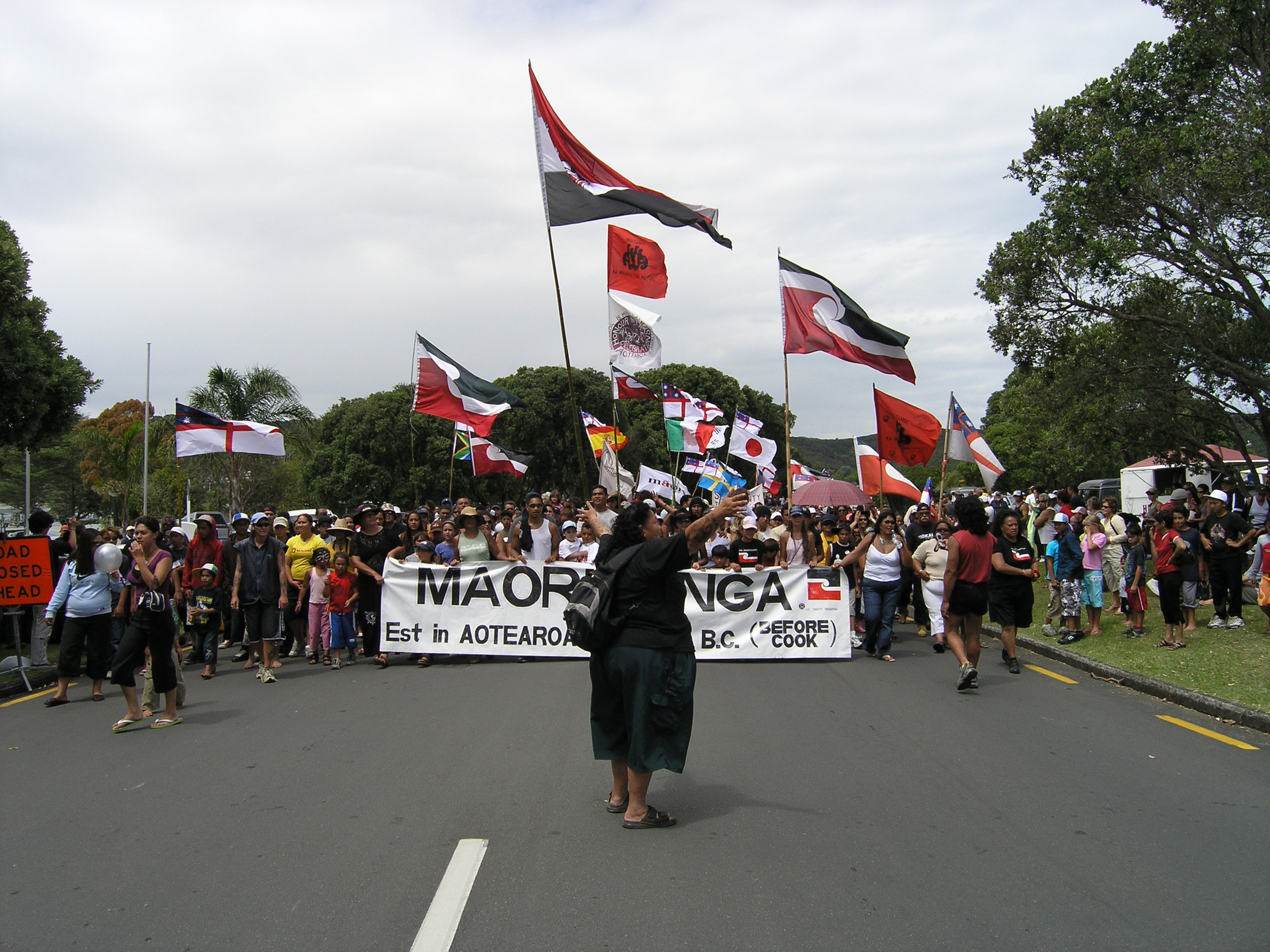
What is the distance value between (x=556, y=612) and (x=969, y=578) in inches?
181

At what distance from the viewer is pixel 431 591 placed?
11523mm

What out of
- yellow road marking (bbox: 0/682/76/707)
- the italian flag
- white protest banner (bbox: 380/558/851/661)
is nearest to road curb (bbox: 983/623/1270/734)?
white protest banner (bbox: 380/558/851/661)

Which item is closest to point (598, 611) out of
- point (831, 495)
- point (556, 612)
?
point (556, 612)

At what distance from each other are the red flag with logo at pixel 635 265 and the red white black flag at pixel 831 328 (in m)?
2.17

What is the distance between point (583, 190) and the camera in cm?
1138

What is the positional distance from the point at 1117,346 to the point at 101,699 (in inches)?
812

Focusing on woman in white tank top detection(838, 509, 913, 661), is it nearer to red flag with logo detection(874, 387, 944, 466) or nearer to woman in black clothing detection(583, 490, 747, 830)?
red flag with logo detection(874, 387, 944, 466)

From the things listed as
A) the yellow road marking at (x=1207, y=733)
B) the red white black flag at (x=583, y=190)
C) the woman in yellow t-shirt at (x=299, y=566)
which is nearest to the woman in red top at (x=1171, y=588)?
the yellow road marking at (x=1207, y=733)

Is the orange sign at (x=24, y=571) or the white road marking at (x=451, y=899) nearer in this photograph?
the white road marking at (x=451, y=899)

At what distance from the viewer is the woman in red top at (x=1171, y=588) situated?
1093 centimetres

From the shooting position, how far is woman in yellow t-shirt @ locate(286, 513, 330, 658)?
11641 mm

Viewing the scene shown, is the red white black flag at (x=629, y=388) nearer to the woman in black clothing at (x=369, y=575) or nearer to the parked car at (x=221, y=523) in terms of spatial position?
the woman in black clothing at (x=369, y=575)

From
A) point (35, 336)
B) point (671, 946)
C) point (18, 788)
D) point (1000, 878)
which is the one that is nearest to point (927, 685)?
point (1000, 878)

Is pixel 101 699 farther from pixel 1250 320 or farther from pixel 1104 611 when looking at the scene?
pixel 1250 320
